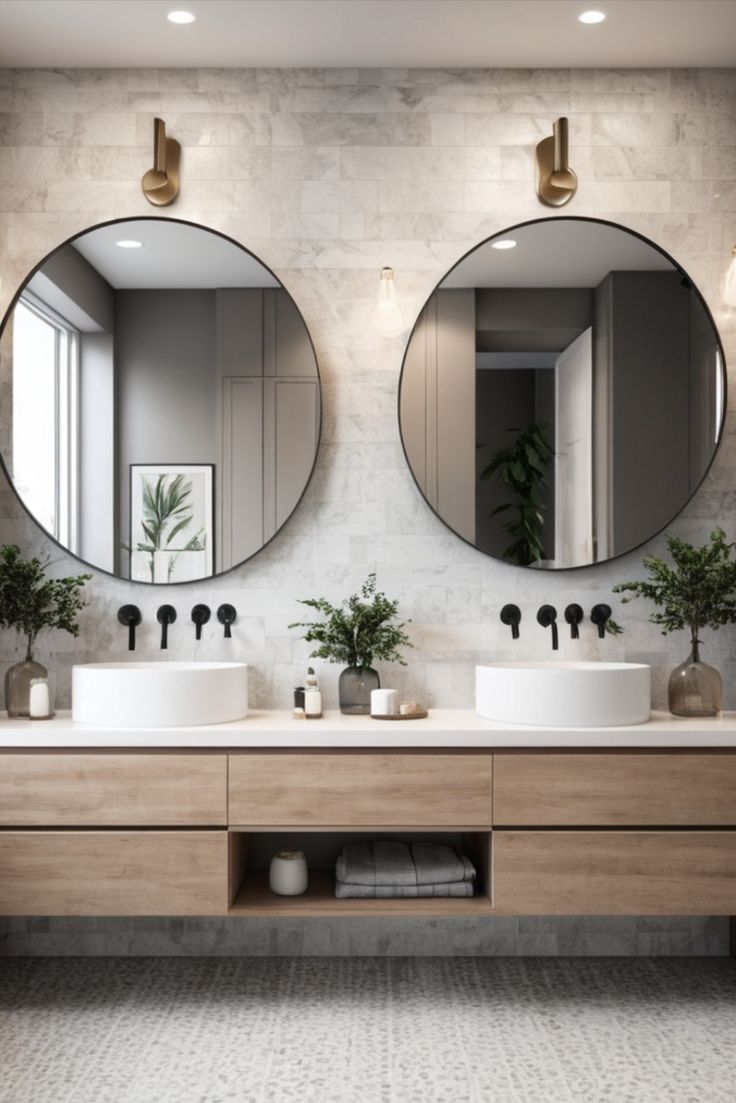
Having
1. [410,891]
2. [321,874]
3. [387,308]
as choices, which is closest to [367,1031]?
[410,891]

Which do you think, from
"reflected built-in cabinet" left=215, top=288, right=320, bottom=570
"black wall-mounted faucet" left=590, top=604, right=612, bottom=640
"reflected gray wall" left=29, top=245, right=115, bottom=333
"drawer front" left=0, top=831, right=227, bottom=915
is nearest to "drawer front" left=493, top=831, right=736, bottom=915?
"black wall-mounted faucet" left=590, top=604, right=612, bottom=640

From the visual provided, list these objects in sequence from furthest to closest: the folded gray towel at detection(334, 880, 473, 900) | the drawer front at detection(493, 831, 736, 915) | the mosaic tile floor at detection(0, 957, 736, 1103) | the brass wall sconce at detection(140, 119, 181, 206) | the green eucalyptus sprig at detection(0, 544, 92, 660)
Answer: the brass wall sconce at detection(140, 119, 181, 206), the green eucalyptus sprig at detection(0, 544, 92, 660), the folded gray towel at detection(334, 880, 473, 900), the drawer front at detection(493, 831, 736, 915), the mosaic tile floor at detection(0, 957, 736, 1103)

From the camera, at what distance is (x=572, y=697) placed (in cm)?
267

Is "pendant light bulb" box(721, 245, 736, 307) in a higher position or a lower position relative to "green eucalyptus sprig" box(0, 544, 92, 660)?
higher

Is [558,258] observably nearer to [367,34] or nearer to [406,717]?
[367,34]

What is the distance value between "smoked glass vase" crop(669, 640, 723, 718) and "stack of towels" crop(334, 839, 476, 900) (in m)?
0.78

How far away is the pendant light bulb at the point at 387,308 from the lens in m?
3.11

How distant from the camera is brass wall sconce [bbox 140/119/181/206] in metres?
3.08

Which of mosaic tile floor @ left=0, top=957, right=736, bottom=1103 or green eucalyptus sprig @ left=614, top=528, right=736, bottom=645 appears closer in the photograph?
mosaic tile floor @ left=0, top=957, right=736, bottom=1103

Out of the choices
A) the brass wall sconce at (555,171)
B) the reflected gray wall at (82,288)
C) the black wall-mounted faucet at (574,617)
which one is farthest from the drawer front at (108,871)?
the brass wall sconce at (555,171)

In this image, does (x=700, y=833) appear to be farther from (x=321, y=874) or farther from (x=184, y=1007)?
(x=184, y=1007)

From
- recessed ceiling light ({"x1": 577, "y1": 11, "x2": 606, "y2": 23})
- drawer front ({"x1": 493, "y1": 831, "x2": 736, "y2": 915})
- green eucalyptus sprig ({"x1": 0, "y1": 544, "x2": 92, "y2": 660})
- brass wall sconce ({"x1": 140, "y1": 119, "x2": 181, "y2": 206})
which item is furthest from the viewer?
brass wall sconce ({"x1": 140, "y1": 119, "x2": 181, "y2": 206})

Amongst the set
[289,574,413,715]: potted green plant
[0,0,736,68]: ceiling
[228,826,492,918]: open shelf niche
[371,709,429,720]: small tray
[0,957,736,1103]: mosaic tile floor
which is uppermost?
[0,0,736,68]: ceiling

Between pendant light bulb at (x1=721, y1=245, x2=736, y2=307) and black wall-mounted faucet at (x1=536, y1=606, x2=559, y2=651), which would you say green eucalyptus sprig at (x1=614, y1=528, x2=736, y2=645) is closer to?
black wall-mounted faucet at (x1=536, y1=606, x2=559, y2=651)
